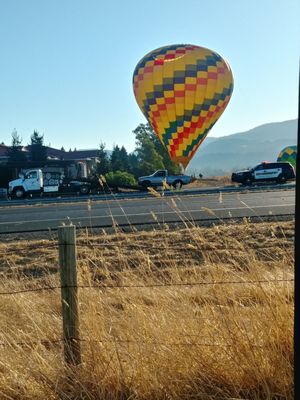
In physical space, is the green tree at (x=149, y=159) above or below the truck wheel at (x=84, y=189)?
above

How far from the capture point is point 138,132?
71000 millimetres

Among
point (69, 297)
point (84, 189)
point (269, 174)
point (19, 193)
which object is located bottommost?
point (69, 297)

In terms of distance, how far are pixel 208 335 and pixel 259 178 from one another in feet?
117

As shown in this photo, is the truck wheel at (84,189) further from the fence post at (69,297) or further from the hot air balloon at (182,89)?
the fence post at (69,297)

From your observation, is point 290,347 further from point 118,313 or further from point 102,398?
point 118,313

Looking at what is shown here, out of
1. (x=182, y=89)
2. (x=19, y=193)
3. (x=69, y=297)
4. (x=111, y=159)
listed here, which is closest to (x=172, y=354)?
(x=69, y=297)

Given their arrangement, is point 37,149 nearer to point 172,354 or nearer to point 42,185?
point 42,185

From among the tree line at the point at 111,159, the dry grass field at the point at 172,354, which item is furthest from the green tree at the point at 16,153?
the dry grass field at the point at 172,354

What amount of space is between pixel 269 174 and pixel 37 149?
1124 inches

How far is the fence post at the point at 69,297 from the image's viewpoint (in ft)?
9.99

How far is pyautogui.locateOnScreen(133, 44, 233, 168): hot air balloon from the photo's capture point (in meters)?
25.8

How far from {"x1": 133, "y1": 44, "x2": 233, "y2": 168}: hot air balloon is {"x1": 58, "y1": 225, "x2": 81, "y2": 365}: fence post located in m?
23.8

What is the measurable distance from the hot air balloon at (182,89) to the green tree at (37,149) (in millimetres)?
28003

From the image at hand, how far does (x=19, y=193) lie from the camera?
107ft
